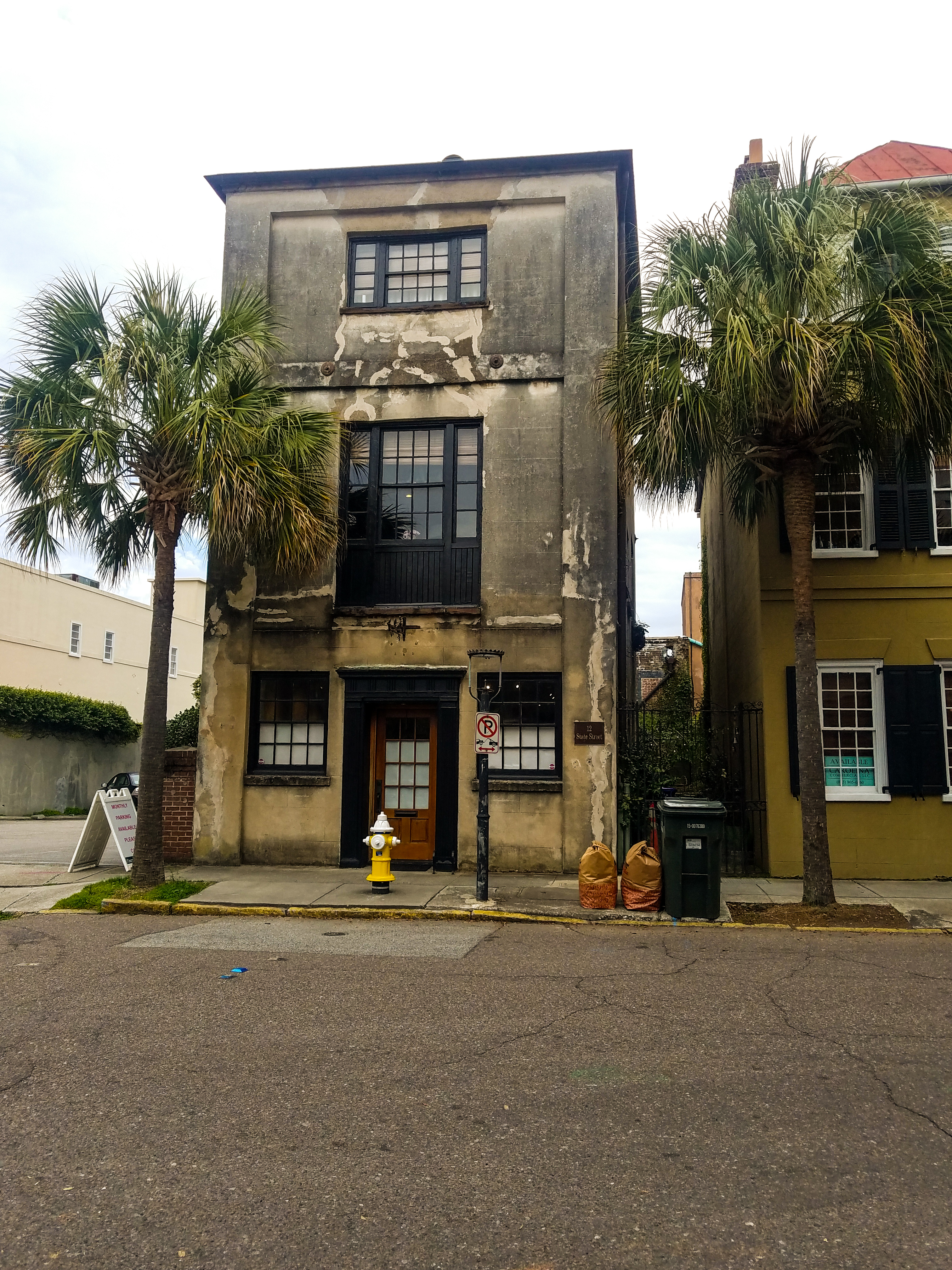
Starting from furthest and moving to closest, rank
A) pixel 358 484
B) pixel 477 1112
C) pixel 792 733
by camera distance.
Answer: pixel 358 484
pixel 792 733
pixel 477 1112

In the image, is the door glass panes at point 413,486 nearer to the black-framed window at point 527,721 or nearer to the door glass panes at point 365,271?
the door glass panes at point 365,271

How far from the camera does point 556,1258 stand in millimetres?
3523

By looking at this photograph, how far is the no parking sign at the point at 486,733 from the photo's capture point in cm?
1129

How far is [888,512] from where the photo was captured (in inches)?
526

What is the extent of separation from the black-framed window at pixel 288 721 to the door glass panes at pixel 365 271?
5.69 meters

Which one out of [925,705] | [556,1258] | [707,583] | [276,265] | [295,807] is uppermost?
[276,265]

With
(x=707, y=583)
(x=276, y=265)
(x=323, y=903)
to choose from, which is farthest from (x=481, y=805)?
(x=707, y=583)

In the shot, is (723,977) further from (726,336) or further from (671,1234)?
(726,336)

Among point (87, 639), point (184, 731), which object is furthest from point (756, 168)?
point (87, 639)

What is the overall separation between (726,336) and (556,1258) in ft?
28.7

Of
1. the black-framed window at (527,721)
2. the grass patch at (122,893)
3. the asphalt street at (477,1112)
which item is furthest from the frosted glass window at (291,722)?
the asphalt street at (477,1112)

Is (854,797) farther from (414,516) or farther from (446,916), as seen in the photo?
(414,516)

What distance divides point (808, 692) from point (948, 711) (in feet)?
11.1

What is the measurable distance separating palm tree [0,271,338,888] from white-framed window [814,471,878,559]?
6.87 metres
